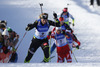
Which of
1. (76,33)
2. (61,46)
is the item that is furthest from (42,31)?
(76,33)

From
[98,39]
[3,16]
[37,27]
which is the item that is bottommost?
[98,39]

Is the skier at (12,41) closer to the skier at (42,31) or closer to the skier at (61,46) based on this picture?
the skier at (42,31)

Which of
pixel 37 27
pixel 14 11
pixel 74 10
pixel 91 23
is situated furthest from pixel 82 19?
pixel 37 27

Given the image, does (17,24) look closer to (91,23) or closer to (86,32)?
(86,32)

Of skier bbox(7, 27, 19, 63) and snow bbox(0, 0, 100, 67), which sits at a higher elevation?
skier bbox(7, 27, 19, 63)

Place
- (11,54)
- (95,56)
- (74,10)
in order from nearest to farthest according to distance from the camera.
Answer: (11,54) → (95,56) → (74,10)

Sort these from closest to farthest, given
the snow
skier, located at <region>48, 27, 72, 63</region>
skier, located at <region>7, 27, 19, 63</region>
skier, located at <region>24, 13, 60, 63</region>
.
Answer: skier, located at <region>7, 27, 19, 63</region> → skier, located at <region>24, 13, 60, 63</region> → skier, located at <region>48, 27, 72, 63</region> → the snow

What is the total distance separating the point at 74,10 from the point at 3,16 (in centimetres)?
761

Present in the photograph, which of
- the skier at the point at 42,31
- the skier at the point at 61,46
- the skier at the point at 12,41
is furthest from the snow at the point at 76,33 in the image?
the skier at the point at 12,41

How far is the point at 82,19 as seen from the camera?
16.1m

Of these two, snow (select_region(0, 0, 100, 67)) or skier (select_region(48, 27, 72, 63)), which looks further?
snow (select_region(0, 0, 100, 67))

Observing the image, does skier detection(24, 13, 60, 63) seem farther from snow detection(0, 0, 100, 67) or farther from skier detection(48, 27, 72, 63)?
snow detection(0, 0, 100, 67)

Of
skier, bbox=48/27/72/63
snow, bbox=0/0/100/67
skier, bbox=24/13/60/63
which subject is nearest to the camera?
skier, bbox=24/13/60/63

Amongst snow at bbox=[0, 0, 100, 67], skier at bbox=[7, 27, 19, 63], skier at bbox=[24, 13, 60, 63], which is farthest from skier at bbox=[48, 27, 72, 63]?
skier at bbox=[7, 27, 19, 63]
